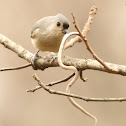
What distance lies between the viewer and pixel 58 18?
1.96 metres

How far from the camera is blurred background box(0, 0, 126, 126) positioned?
10.8 ft

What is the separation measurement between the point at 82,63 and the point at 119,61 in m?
1.93

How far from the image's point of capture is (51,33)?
1999 mm

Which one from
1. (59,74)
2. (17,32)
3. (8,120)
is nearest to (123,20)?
A: (59,74)

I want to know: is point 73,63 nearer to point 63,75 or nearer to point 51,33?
point 51,33

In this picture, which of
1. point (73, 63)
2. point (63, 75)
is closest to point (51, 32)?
point (73, 63)

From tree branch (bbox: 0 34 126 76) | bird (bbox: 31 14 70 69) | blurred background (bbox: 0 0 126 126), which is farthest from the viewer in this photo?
blurred background (bbox: 0 0 126 126)

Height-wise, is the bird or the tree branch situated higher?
the bird

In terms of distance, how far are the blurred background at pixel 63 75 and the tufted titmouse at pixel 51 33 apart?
120 centimetres

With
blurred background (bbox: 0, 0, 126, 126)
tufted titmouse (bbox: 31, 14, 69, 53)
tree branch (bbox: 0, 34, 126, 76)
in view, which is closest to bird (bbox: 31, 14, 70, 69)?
tufted titmouse (bbox: 31, 14, 69, 53)

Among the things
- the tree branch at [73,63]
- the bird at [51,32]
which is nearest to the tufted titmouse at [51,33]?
the bird at [51,32]

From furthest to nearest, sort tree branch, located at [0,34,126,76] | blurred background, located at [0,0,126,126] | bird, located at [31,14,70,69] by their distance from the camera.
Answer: blurred background, located at [0,0,126,126], bird, located at [31,14,70,69], tree branch, located at [0,34,126,76]

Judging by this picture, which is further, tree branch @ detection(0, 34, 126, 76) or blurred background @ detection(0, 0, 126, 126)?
blurred background @ detection(0, 0, 126, 126)

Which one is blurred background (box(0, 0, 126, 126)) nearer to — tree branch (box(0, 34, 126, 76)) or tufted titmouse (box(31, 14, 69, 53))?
tufted titmouse (box(31, 14, 69, 53))
